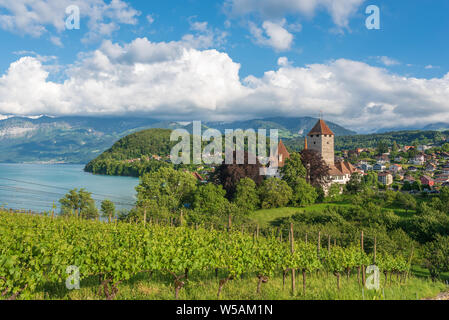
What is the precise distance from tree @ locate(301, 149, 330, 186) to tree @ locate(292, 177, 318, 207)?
127 inches

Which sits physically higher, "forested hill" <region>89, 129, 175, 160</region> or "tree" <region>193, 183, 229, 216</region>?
"forested hill" <region>89, 129, 175, 160</region>

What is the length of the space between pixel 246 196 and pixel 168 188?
7.60 m

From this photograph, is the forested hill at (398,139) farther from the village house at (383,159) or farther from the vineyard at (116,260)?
the vineyard at (116,260)

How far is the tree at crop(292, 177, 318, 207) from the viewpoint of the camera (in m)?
29.5

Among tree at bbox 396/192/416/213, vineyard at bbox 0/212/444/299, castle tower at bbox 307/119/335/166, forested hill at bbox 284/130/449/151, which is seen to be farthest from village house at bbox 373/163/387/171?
vineyard at bbox 0/212/444/299

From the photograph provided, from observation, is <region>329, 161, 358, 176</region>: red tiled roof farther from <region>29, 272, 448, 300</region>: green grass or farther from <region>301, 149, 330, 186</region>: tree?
<region>29, 272, 448, 300</region>: green grass

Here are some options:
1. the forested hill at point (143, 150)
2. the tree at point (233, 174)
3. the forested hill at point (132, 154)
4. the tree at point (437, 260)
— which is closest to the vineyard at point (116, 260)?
the tree at point (437, 260)

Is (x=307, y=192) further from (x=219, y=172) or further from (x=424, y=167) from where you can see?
(x=424, y=167)

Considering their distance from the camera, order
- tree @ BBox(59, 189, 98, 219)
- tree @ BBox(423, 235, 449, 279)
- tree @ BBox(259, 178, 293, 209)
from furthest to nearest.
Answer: tree @ BBox(259, 178, 293, 209), tree @ BBox(59, 189, 98, 219), tree @ BBox(423, 235, 449, 279)

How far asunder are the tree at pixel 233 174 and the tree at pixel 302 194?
4.03 meters

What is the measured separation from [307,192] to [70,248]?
2743 cm

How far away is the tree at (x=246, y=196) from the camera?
2642 centimetres
